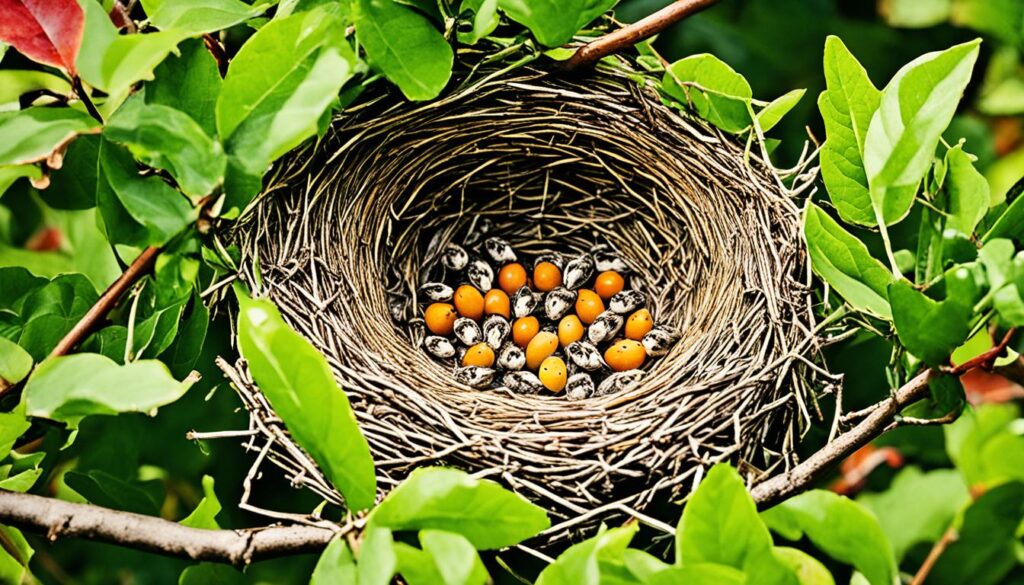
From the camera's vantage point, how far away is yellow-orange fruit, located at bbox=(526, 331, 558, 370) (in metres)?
1.36

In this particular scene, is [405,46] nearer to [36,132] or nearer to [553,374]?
[36,132]

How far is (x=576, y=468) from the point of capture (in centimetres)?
93

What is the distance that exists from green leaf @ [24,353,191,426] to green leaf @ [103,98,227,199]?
145mm

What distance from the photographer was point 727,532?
698mm

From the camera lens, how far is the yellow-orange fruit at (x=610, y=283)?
4.50ft

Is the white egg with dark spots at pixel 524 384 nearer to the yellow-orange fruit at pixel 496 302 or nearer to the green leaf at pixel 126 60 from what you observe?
the yellow-orange fruit at pixel 496 302

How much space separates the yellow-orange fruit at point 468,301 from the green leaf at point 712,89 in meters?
0.44

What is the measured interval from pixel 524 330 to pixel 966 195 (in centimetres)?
68

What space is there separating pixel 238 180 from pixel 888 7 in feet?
3.87

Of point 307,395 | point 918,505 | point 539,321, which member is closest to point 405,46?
point 307,395

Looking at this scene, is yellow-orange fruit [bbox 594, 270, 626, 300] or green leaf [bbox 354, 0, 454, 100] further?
yellow-orange fruit [bbox 594, 270, 626, 300]

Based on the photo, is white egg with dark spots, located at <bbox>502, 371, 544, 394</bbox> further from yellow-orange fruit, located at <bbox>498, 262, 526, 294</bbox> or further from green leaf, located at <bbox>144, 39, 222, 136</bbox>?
green leaf, located at <bbox>144, 39, 222, 136</bbox>

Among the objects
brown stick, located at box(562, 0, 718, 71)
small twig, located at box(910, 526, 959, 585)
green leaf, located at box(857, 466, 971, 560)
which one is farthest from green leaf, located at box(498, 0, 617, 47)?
green leaf, located at box(857, 466, 971, 560)

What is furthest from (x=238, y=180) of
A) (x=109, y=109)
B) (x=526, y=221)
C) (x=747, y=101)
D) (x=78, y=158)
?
(x=526, y=221)
